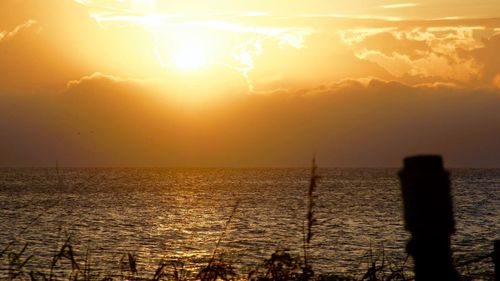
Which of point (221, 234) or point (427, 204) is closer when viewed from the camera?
point (427, 204)

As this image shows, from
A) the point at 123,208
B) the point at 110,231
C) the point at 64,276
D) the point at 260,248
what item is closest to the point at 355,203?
the point at 123,208

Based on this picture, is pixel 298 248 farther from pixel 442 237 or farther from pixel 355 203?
pixel 355 203

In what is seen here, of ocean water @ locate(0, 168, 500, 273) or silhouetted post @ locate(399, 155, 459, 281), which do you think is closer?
silhouetted post @ locate(399, 155, 459, 281)

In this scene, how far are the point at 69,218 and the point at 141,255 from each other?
91.4 ft

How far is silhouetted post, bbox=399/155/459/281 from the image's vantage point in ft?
9.45

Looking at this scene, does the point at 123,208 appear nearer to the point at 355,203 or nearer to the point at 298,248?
the point at 355,203

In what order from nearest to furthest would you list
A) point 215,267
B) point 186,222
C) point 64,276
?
point 215,267
point 64,276
point 186,222

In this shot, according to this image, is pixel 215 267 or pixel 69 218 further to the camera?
pixel 69 218

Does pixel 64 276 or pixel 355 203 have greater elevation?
pixel 355 203

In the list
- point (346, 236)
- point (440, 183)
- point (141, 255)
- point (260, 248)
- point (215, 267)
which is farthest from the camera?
point (346, 236)

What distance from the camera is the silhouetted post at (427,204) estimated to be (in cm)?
288

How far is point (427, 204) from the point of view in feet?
9.43

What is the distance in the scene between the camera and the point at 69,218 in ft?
194

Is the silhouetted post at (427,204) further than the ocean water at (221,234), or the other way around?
the ocean water at (221,234)
